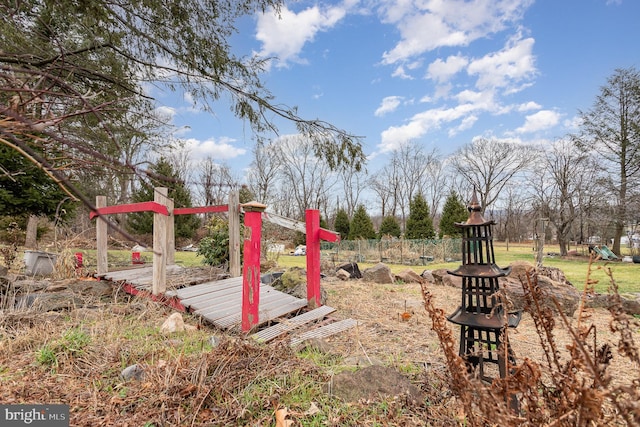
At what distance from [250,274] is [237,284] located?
1791 millimetres

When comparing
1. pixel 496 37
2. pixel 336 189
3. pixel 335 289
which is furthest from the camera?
pixel 336 189

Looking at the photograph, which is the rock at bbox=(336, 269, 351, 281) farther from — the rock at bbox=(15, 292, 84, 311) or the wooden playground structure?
the rock at bbox=(15, 292, 84, 311)

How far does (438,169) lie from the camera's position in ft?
105

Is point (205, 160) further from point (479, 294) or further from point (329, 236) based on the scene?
point (479, 294)

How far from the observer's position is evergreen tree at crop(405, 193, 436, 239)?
20.3 m

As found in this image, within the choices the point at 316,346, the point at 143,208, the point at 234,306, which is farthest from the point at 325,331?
the point at 143,208

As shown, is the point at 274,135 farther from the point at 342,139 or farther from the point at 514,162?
the point at 514,162

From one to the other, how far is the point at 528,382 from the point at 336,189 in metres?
31.2

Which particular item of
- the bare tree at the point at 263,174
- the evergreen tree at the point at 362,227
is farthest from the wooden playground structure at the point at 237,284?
the bare tree at the point at 263,174

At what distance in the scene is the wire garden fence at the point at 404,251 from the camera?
1523cm

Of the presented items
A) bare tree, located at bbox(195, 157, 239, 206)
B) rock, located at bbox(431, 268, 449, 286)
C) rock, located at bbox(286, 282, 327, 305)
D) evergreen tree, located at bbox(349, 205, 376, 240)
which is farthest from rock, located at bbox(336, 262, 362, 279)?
evergreen tree, located at bbox(349, 205, 376, 240)

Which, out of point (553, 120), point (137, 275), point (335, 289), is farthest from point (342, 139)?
point (553, 120)

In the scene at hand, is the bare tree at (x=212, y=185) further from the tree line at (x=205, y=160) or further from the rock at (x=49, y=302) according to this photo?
the rock at (x=49, y=302)

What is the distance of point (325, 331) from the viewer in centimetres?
329
